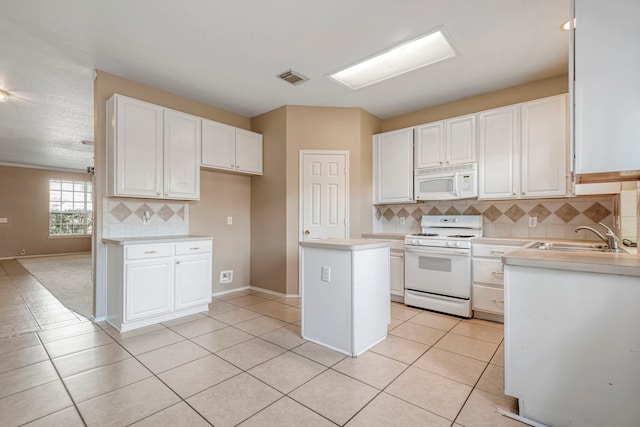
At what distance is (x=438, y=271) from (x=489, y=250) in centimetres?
58

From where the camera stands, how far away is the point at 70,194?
8914 mm

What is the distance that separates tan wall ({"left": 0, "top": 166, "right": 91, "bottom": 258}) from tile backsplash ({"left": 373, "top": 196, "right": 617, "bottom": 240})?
9.63 metres

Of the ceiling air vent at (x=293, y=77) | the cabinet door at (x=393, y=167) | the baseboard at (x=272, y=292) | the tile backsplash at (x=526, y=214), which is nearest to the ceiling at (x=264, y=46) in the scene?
the ceiling air vent at (x=293, y=77)

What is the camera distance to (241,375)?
2.10m

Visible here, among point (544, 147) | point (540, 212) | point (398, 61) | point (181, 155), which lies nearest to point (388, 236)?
point (540, 212)

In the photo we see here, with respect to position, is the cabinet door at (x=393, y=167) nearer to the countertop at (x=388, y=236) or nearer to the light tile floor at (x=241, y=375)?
the countertop at (x=388, y=236)

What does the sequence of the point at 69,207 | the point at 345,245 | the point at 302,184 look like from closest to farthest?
the point at 345,245, the point at 302,184, the point at 69,207

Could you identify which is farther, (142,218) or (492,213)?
(492,213)

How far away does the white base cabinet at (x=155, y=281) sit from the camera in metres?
2.88

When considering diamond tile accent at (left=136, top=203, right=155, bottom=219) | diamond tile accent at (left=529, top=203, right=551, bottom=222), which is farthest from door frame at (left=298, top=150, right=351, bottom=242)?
diamond tile accent at (left=529, top=203, right=551, bottom=222)

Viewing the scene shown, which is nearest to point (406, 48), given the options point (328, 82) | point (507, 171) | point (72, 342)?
point (328, 82)

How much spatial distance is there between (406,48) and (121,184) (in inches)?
124

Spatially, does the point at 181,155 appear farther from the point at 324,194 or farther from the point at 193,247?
the point at 324,194

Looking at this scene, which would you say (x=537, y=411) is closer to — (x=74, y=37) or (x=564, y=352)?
(x=564, y=352)
